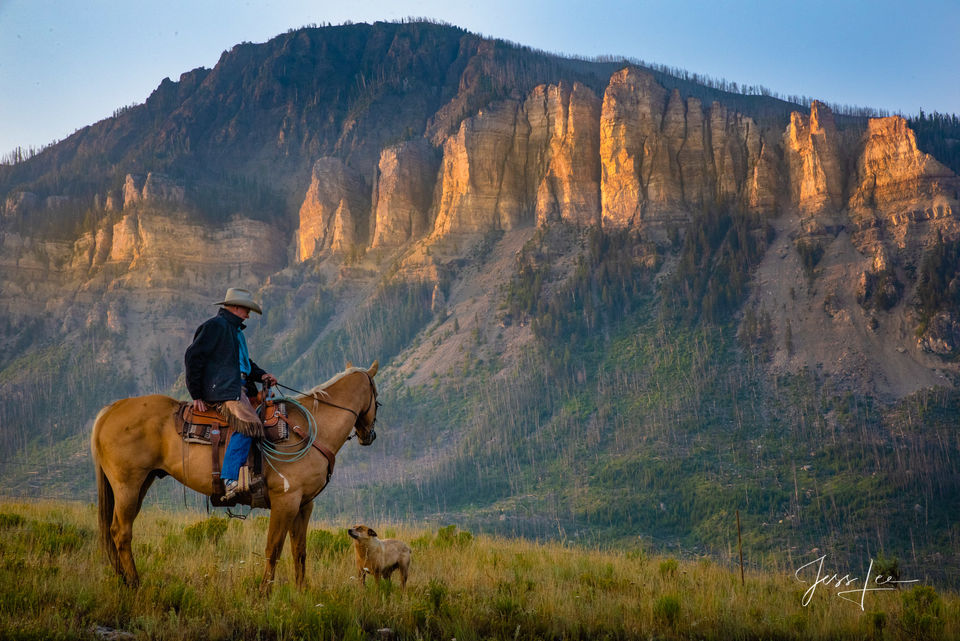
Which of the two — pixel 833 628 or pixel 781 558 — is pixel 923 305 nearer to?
pixel 781 558

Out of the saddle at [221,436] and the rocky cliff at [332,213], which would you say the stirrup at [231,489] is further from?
the rocky cliff at [332,213]

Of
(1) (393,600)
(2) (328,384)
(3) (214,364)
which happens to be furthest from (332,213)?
(1) (393,600)

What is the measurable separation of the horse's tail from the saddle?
80 cm

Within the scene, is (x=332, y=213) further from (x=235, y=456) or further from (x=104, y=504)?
(x=235, y=456)

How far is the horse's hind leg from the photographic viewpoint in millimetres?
7332

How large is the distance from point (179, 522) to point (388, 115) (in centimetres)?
16721

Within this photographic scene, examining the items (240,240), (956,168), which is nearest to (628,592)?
(956,168)

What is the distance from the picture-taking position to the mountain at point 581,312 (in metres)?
56.6

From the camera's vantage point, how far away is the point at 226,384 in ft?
24.5

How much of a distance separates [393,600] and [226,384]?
2601 mm

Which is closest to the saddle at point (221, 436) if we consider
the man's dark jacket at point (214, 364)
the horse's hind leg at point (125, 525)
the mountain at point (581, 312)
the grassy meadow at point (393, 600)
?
the man's dark jacket at point (214, 364)

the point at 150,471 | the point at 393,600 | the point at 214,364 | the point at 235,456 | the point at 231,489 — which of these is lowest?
the point at 393,600

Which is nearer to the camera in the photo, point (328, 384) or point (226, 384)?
point (226, 384)

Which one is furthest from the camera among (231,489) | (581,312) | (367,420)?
(581,312)
